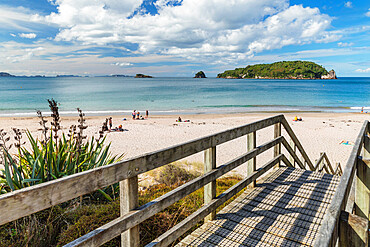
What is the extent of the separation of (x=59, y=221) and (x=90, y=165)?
102 cm

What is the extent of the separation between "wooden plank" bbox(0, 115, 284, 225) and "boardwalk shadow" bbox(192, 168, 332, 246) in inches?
45.9

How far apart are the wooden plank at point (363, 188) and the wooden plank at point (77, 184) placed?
1.50 m

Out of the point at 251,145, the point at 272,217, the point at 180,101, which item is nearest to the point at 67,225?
the point at 272,217

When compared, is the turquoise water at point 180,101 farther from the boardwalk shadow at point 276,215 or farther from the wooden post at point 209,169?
the wooden post at point 209,169

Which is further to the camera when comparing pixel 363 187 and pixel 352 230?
pixel 363 187

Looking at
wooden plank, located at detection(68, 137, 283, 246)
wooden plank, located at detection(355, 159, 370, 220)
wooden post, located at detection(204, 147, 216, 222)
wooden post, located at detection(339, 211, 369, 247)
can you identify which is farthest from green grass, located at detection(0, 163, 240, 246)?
wooden post, located at detection(339, 211, 369, 247)

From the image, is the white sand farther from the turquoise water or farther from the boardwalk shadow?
the turquoise water

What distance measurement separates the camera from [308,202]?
396 cm

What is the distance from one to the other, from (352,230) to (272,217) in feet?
8.18

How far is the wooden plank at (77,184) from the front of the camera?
1365mm

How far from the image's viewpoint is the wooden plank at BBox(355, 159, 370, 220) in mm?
2184

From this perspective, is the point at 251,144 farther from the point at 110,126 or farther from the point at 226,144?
the point at 110,126

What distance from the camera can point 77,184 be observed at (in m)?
1.70

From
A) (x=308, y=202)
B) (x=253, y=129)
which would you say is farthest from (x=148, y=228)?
(x=308, y=202)
